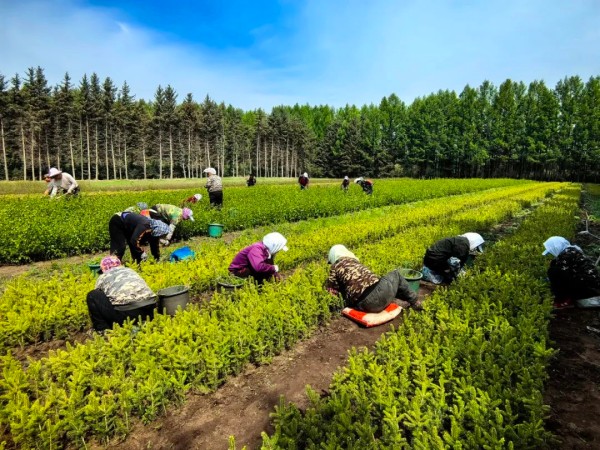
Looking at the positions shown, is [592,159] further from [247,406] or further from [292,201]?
[247,406]

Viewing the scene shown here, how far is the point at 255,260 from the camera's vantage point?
6145mm

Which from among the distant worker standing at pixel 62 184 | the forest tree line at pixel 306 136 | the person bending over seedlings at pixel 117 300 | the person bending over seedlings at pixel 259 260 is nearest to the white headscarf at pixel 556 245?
the person bending over seedlings at pixel 259 260

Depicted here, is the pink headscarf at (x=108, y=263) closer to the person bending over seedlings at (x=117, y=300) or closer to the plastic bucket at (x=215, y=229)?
the person bending over seedlings at (x=117, y=300)

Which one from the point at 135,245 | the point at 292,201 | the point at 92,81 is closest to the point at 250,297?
the point at 135,245

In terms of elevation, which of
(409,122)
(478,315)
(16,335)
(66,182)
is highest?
(409,122)

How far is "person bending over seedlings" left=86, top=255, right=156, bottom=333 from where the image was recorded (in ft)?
15.2

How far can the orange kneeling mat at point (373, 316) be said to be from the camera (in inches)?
216

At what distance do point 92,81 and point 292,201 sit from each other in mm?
56482

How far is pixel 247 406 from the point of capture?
375 centimetres

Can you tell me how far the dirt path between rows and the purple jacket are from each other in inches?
62.0

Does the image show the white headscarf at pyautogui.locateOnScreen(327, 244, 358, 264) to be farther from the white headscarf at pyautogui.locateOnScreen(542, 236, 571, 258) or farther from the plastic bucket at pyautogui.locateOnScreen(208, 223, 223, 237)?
the plastic bucket at pyautogui.locateOnScreen(208, 223, 223, 237)

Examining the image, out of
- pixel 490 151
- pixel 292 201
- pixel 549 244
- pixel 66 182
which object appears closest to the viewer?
pixel 549 244

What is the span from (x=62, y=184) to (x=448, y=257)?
519 inches

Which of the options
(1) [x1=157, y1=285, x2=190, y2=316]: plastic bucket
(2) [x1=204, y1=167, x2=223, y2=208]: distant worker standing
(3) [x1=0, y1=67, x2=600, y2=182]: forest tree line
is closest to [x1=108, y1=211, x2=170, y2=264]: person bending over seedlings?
(1) [x1=157, y1=285, x2=190, y2=316]: plastic bucket
